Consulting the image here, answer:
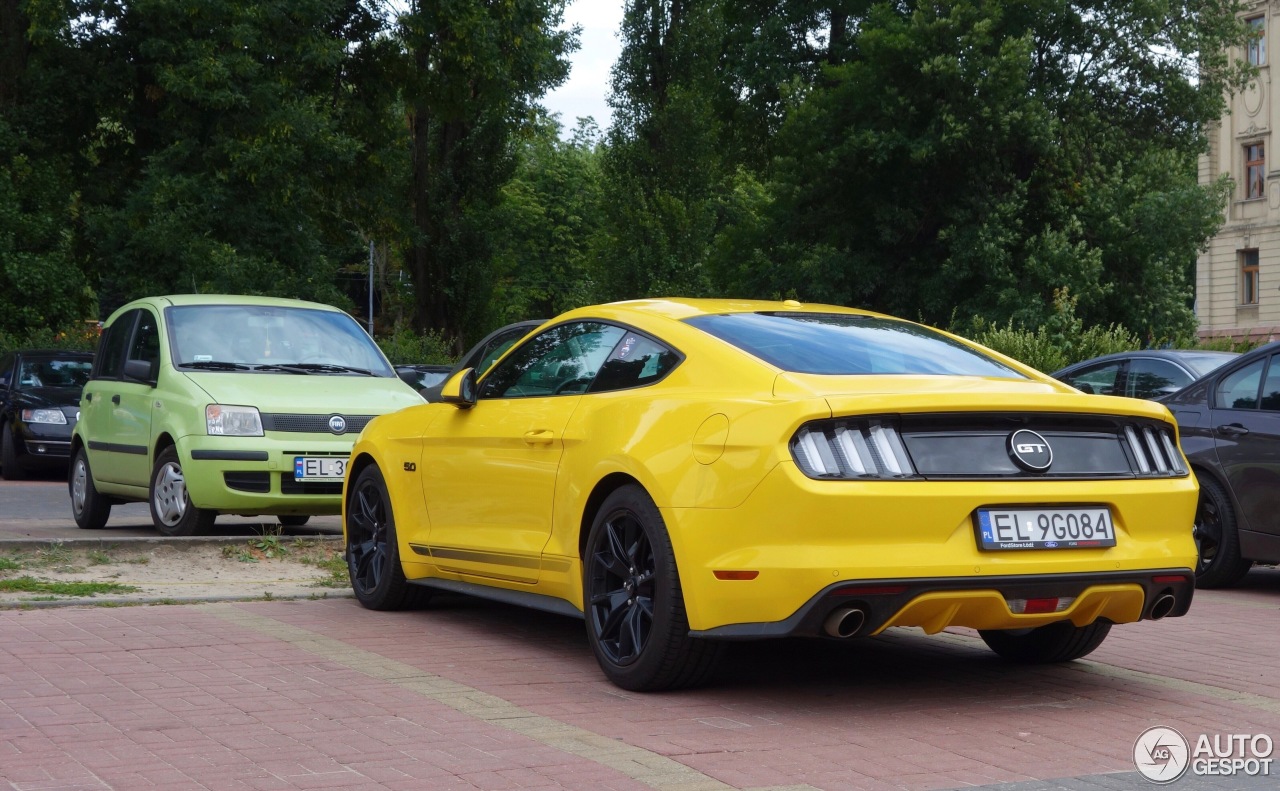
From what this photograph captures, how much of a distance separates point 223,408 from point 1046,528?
21.0ft

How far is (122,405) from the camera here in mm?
11508

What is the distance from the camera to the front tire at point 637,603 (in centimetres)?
564

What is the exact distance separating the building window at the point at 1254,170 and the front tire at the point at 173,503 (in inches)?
2179

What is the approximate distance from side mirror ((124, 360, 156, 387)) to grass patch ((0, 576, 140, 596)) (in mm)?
2802

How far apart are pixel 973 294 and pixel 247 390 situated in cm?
3071

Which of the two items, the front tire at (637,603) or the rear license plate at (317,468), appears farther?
the rear license plate at (317,468)

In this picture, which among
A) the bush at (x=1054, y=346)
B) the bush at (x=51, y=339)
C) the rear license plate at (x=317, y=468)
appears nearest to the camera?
the rear license plate at (x=317, y=468)

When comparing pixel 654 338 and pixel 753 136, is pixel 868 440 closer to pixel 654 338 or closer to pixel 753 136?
pixel 654 338

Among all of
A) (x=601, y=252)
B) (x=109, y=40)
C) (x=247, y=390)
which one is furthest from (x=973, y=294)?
(x=247, y=390)

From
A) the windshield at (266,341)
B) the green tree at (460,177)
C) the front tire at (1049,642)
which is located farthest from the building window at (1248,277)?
the front tire at (1049,642)

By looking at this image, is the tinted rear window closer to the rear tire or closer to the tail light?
the tail light

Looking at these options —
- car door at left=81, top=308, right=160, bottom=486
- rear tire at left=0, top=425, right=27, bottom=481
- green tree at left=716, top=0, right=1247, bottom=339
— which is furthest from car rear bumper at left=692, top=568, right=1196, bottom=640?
green tree at left=716, top=0, right=1247, bottom=339

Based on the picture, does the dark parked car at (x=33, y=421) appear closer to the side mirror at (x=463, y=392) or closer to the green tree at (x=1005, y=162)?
the side mirror at (x=463, y=392)

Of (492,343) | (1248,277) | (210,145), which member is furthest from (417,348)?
(1248,277)
